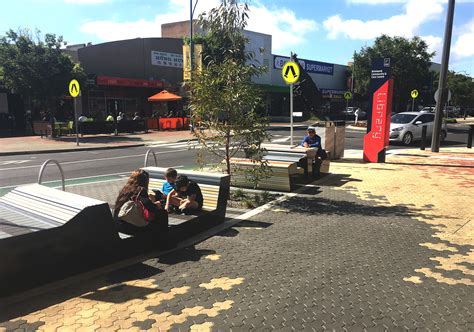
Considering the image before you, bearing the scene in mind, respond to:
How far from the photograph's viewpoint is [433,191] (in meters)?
9.33

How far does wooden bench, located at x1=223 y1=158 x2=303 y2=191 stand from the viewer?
9156mm

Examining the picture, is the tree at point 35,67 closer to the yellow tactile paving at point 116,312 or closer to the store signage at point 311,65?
the yellow tactile paving at point 116,312

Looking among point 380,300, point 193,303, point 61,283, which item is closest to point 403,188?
point 380,300

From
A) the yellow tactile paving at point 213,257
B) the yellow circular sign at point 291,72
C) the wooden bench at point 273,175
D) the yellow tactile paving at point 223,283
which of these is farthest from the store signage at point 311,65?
the yellow tactile paving at point 223,283

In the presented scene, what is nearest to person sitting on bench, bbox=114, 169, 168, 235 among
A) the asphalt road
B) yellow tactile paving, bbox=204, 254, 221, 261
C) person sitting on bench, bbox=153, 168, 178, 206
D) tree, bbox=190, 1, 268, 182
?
yellow tactile paving, bbox=204, 254, 221, 261

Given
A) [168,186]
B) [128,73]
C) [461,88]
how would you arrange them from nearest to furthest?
[168,186], [128,73], [461,88]

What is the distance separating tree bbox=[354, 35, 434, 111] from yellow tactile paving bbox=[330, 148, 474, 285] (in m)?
29.3

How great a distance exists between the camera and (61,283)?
4.34 metres

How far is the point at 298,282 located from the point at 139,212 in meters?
2.00

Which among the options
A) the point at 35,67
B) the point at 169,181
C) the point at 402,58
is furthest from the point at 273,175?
the point at 402,58

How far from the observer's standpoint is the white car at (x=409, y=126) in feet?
66.5

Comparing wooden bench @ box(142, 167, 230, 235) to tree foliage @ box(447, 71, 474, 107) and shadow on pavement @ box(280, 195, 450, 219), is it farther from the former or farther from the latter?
tree foliage @ box(447, 71, 474, 107)

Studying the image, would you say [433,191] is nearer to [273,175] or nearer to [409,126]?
[273,175]

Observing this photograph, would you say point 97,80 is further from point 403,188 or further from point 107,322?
point 107,322
